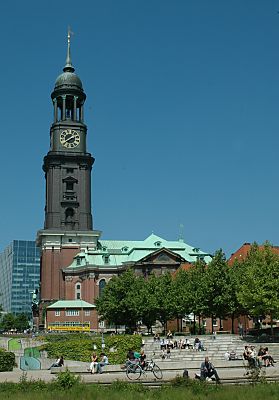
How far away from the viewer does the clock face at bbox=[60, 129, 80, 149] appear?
122312 mm

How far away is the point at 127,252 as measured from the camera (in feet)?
407

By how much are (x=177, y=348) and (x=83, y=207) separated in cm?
6306

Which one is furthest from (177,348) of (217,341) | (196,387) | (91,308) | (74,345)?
(91,308)

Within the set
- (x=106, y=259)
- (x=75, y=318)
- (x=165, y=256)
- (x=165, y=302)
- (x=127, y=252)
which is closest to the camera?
(x=165, y=302)

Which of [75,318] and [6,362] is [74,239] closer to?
[75,318]

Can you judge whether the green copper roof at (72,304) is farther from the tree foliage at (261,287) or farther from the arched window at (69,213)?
the tree foliage at (261,287)

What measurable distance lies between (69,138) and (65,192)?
420 inches

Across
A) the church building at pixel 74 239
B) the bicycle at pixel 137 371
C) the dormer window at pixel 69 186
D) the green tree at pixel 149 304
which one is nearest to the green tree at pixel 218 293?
the green tree at pixel 149 304

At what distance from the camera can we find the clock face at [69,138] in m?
122

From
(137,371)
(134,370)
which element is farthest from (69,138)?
(134,370)

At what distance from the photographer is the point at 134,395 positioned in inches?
1039

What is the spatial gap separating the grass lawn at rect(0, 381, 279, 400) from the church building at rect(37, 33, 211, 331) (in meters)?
81.6

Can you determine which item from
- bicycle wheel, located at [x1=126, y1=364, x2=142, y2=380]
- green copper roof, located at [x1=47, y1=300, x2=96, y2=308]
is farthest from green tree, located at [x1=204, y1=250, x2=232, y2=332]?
green copper roof, located at [x1=47, y1=300, x2=96, y2=308]

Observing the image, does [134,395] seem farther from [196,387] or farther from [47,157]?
[47,157]
